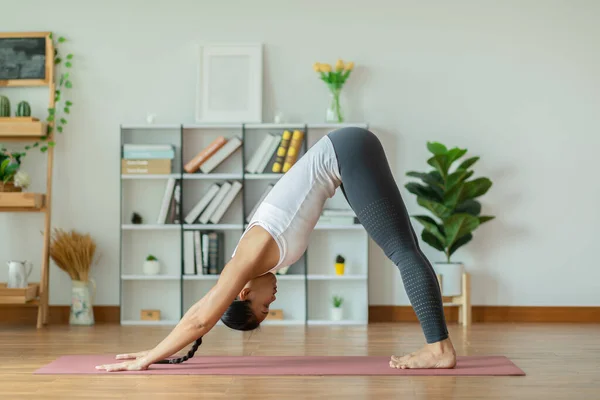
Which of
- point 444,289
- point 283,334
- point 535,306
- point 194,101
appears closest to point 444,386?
point 283,334

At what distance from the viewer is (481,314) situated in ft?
17.4

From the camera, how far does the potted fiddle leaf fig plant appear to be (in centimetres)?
497

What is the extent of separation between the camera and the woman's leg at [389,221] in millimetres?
3064

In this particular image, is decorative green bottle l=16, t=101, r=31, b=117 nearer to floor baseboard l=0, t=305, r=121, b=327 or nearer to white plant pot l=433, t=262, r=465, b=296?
floor baseboard l=0, t=305, r=121, b=327

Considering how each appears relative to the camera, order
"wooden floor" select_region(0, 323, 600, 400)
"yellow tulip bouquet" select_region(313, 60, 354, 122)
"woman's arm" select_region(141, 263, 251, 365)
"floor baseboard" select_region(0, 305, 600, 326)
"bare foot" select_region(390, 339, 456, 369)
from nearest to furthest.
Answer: "wooden floor" select_region(0, 323, 600, 400) < "woman's arm" select_region(141, 263, 251, 365) < "bare foot" select_region(390, 339, 456, 369) < "yellow tulip bouquet" select_region(313, 60, 354, 122) < "floor baseboard" select_region(0, 305, 600, 326)

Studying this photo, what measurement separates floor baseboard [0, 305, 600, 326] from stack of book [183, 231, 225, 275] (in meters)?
0.61

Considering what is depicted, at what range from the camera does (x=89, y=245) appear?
5141 mm

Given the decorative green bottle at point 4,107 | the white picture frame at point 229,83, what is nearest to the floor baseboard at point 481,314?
the decorative green bottle at point 4,107

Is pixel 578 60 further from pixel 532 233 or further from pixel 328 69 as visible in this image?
pixel 328 69

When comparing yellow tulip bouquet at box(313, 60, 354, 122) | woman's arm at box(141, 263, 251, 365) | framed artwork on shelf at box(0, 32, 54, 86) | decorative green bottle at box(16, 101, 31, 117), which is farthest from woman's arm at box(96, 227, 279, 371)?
framed artwork on shelf at box(0, 32, 54, 86)

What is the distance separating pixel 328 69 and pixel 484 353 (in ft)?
7.24

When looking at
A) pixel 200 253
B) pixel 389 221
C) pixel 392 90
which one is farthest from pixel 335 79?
pixel 389 221

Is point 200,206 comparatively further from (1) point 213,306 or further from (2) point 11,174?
(1) point 213,306

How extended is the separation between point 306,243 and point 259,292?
0.28 meters
